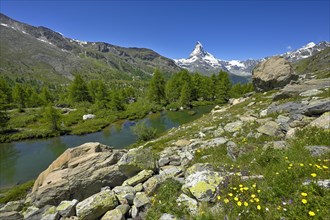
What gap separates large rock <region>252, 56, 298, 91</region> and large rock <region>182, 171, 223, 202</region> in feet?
124

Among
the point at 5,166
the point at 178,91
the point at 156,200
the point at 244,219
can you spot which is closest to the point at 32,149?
the point at 5,166

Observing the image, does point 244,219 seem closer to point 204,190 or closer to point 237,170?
point 204,190

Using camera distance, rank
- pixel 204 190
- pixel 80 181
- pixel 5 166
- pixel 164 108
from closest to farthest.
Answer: pixel 204 190 < pixel 80 181 < pixel 5 166 < pixel 164 108

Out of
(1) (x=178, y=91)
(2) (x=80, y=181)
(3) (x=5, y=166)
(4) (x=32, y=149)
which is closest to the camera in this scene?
(2) (x=80, y=181)

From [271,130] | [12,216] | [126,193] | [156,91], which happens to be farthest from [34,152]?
[156,91]

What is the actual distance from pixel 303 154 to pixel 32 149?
4940 centimetres

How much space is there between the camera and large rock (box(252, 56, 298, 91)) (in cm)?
3841

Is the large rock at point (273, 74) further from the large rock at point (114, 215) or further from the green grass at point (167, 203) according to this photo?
the large rock at point (114, 215)

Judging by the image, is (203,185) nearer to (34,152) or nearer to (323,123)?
(323,123)

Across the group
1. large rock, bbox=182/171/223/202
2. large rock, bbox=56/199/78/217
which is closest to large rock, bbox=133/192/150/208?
large rock, bbox=182/171/223/202

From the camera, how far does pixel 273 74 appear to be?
3969cm

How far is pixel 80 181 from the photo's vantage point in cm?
1177

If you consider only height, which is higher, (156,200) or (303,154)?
(303,154)

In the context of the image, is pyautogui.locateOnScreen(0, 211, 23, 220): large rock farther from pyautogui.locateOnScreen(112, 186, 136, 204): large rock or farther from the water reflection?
the water reflection
